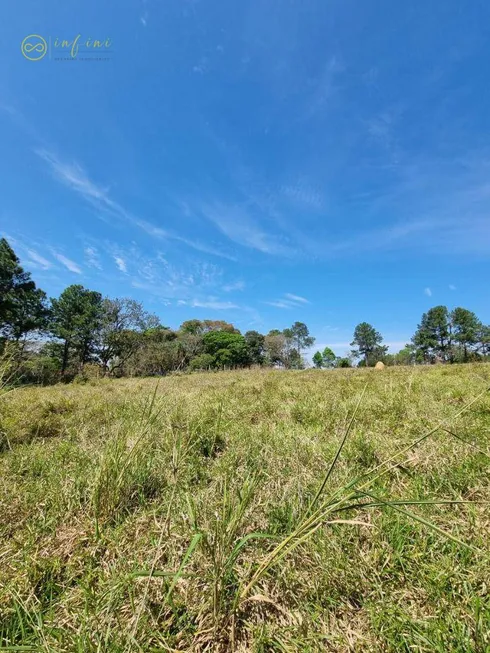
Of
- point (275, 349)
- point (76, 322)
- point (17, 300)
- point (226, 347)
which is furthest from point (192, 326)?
point (17, 300)

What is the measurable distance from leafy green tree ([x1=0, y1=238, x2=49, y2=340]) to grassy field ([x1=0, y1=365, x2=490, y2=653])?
33.1 meters

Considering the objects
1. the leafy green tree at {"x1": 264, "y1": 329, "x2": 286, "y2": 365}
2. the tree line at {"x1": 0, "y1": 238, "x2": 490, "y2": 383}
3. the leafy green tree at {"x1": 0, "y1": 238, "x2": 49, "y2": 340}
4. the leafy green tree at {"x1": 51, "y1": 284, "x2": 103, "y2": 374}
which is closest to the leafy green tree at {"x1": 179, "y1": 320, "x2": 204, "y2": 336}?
the tree line at {"x1": 0, "y1": 238, "x2": 490, "y2": 383}

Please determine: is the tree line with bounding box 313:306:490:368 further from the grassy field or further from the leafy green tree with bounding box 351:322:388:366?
the grassy field

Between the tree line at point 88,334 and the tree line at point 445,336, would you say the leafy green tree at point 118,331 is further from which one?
the tree line at point 445,336

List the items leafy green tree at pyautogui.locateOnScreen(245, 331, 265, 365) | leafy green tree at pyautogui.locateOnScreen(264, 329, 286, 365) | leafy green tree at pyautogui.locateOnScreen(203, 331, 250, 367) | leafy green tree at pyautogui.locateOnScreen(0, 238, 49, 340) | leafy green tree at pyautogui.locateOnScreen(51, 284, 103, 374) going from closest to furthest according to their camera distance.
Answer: leafy green tree at pyautogui.locateOnScreen(0, 238, 49, 340) → leafy green tree at pyautogui.locateOnScreen(51, 284, 103, 374) → leafy green tree at pyautogui.locateOnScreen(203, 331, 250, 367) → leafy green tree at pyautogui.locateOnScreen(245, 331, 265, 365) → leafy green tree at pyautogui.locateOnScreen(264, 329, 286, 365)

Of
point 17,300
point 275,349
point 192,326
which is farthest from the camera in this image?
point 275,349

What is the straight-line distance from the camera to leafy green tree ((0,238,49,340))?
28328mm

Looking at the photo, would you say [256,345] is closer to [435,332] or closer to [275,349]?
[275,349]

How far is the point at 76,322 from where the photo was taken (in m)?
38.7

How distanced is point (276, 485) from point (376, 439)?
1228 mm

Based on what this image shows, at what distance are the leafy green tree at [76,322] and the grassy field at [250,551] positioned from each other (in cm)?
4147

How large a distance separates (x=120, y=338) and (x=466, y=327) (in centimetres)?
6481

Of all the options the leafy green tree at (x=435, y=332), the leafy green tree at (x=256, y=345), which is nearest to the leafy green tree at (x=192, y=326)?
the leafy green tree at (x=256, y=345)

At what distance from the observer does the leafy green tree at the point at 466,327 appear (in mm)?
57406
